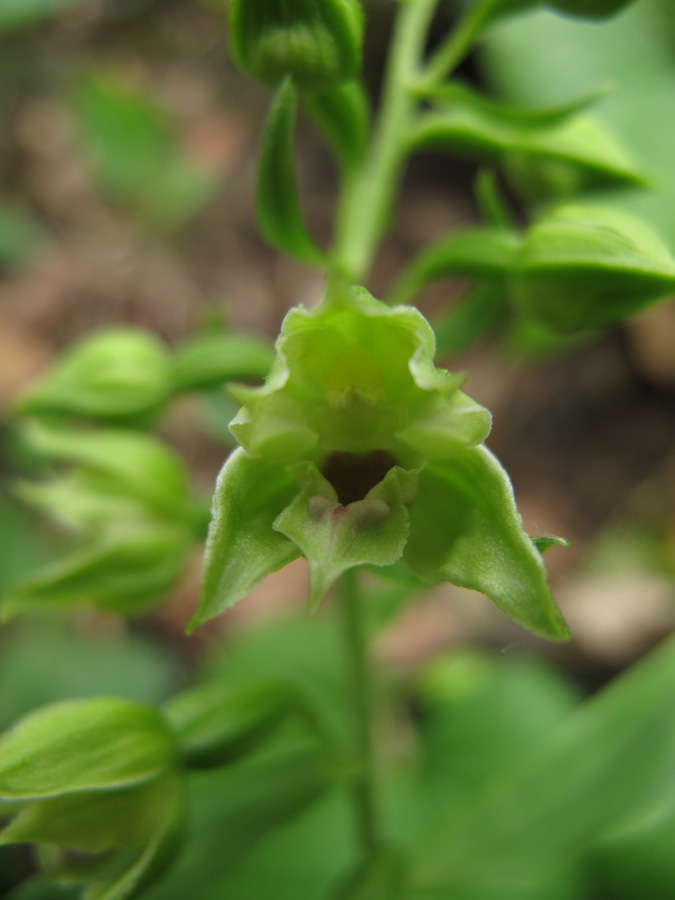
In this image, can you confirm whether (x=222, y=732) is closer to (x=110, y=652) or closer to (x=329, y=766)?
A: (x=329, y=766)

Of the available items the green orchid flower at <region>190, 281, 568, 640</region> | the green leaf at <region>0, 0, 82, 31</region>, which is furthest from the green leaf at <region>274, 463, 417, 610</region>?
the green leaf at <region>0, 0, 82, 31</region>

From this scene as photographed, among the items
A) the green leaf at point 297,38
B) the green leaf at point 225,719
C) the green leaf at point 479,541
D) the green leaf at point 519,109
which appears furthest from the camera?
the green leaf at point 519,109

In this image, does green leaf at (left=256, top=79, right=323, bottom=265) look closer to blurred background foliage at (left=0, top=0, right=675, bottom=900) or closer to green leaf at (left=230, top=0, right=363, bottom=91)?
green leaf at (left=230, top=0, right=363, bottom=91)

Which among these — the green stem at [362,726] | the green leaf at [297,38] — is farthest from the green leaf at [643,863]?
the green leaf at [297,38]

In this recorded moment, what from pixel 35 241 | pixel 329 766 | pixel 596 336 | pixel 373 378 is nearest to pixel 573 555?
pixel 596 336

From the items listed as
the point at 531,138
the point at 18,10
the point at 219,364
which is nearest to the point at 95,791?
the point at 219,364

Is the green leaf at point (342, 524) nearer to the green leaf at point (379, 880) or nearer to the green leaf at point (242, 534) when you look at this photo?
the green leaf at point (242, 534)

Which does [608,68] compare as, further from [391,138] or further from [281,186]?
[281,186]
